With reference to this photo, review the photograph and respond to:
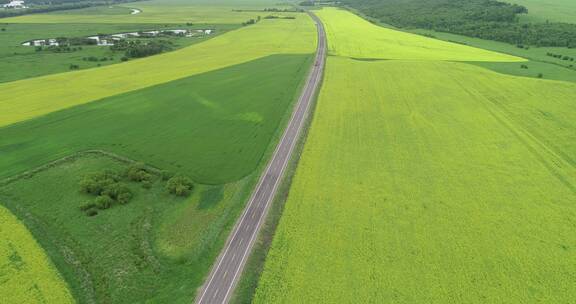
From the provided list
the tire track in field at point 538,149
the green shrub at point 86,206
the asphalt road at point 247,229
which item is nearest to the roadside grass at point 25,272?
the green shrub at point 86,206

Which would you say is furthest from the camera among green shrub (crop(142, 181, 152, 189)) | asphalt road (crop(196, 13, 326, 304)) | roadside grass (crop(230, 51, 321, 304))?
green shrub (crop(142, 181, 152, 189))

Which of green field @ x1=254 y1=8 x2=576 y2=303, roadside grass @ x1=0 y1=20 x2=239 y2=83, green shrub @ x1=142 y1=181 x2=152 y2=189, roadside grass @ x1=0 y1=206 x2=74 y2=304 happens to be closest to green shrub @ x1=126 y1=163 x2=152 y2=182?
green shrub @ x1=142 y1=181 x2=152 y2=189

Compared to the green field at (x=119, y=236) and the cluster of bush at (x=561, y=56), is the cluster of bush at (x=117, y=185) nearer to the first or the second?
the green field at (x=119, y=236)

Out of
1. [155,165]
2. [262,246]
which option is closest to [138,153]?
[155,165]

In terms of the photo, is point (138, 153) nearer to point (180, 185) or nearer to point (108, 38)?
point (180, 185)

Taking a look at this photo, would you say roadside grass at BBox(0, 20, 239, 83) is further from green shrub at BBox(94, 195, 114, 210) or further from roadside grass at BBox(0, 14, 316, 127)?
green shrub at BBox(94, 195, 114, 210)

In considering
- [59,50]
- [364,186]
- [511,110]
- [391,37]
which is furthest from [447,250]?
[59,50]

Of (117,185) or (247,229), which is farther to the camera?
(117,185)
